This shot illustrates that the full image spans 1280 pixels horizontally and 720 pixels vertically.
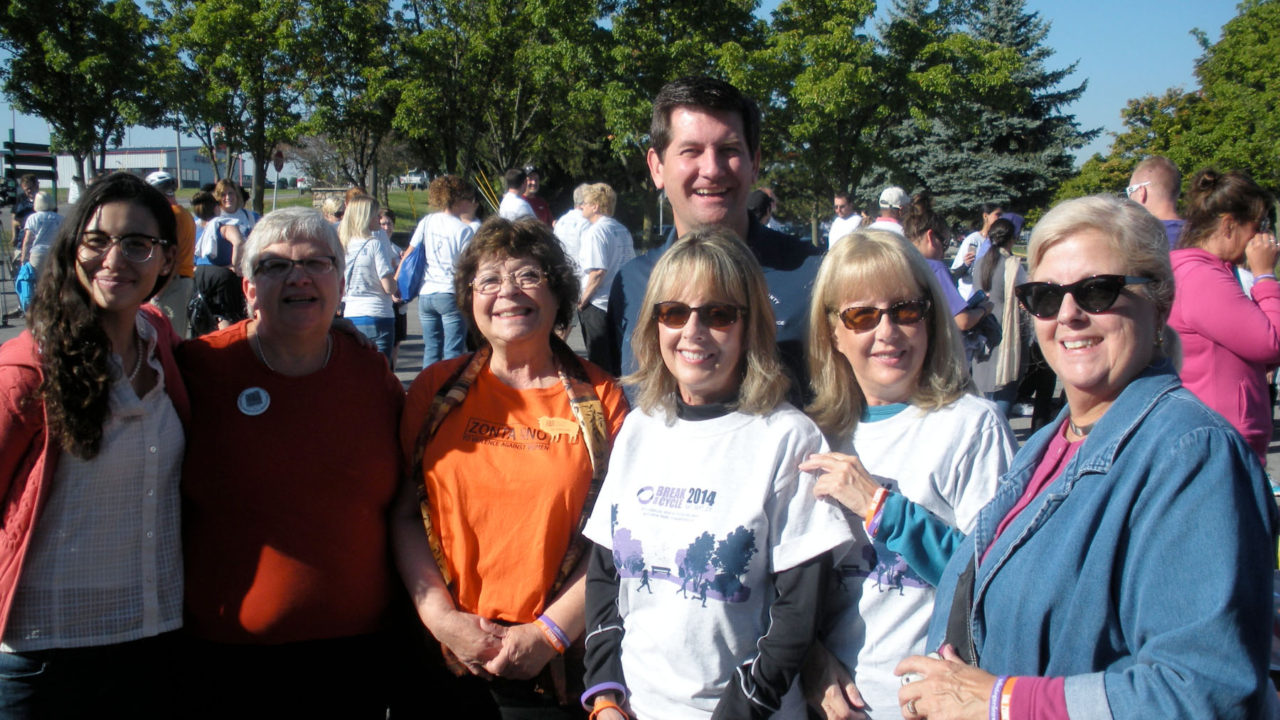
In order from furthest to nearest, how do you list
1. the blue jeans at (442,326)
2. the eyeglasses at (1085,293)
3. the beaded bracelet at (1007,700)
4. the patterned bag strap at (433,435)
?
the blue jeans at (442,326)
the patterned bag strap at (433,435)
the eyeglasses at (1085,293)
the beaded bracelet at (1007,700)

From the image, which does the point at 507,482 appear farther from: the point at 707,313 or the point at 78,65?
the point at 78,65

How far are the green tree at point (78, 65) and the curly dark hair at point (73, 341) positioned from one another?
95.5ft

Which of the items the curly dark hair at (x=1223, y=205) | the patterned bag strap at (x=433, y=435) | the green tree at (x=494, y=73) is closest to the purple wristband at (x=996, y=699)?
the patterned bag strap at (x=433, y=435)

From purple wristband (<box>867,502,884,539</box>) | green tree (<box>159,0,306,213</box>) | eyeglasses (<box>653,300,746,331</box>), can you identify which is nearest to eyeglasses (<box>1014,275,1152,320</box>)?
purple wristband (<box>867,502,884,539</box>)

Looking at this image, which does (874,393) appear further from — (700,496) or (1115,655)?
(1115,655)

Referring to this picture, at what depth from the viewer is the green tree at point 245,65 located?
2692cm

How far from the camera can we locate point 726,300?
222cm

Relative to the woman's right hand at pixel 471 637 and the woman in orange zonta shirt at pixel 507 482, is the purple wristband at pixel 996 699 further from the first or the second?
the woman's right hand at pixel 471 637

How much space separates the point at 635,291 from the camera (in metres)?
2.86

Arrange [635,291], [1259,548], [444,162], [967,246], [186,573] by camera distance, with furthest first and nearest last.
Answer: [444,162]
[967,246]
[635,291]
[186,573]
[1259,548]

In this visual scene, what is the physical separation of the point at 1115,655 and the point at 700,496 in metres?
0.94

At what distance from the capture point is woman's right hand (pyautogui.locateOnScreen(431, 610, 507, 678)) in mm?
2371

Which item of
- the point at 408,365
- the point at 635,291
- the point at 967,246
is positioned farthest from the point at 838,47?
the point at 635,291

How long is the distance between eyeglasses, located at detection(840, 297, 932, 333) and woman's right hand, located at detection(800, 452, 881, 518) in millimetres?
364
